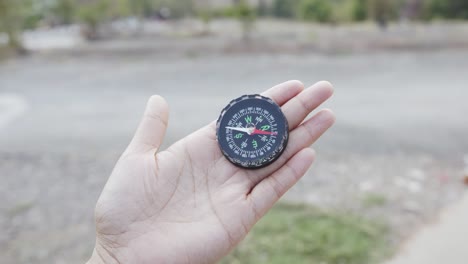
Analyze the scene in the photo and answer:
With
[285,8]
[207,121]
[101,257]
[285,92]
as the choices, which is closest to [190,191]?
[101,257]

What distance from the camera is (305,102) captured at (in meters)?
2.17

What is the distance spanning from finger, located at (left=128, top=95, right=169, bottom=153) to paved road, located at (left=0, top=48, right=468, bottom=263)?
4.79 ft

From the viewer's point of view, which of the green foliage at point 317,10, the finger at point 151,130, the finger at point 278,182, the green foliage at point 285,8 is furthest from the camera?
the green foliage at point 285,8

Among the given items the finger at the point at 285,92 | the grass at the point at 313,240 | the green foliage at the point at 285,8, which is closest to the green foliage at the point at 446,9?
the green foliage at the point at 285,8

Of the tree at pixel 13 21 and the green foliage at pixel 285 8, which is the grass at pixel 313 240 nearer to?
the green foliage at pixel 285 8

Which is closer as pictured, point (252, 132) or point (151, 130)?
point (151, 130)

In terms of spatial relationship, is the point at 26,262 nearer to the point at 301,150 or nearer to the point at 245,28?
the point at 301,150

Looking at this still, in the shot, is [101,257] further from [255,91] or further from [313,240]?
[255,91]

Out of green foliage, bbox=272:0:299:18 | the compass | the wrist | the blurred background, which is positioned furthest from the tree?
the wrist

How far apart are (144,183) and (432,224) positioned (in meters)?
2.39

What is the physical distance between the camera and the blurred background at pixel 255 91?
3.32 m

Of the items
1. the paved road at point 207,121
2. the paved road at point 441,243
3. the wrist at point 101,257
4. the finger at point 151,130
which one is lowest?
the paved road at point 441,243

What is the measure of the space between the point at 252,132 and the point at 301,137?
0.82ft

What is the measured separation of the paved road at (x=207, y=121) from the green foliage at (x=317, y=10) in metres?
2.87
